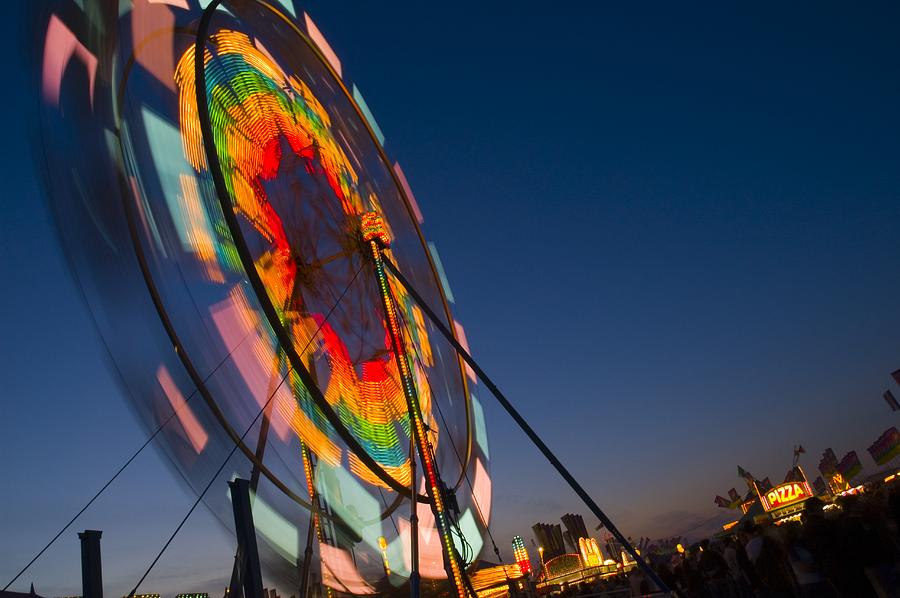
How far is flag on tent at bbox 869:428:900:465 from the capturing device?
24.4 m

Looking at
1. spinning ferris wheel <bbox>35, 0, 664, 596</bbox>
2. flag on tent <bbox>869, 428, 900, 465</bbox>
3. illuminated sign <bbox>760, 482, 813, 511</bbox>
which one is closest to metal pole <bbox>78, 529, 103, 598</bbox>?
spinning ferris wheel <bbox>35, 0, 664, 596</bbox>

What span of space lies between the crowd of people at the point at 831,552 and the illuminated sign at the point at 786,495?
24.9 meters

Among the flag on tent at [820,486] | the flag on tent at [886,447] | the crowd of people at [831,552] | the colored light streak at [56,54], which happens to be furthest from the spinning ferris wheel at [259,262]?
the flag on tent at [820,486]

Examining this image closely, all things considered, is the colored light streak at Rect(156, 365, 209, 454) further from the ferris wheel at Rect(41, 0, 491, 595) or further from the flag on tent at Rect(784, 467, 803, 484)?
the flag on tent at Rect(784, 467, 803, 484)

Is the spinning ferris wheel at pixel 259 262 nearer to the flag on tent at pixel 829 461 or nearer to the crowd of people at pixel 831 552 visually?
the crowd of people at pixel 831 552

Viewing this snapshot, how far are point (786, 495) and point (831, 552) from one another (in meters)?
27.0

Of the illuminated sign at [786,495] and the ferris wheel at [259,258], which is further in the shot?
the illuminated sign at [786,495]

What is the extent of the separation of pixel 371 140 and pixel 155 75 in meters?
4.69

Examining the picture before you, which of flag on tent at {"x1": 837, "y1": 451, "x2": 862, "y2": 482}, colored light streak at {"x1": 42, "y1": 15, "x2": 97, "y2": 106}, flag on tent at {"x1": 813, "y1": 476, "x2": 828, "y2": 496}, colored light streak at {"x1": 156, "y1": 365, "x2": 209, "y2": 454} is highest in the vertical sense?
colored light streak at {"x1": 42, "y1": 15, "x2": 97, "y2": 106}

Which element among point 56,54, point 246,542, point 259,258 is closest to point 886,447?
point 259,258

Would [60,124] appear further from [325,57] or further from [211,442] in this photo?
[325,57]

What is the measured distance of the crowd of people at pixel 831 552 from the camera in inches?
130

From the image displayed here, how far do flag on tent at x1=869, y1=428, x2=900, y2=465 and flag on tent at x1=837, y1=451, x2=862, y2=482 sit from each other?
2.58ft

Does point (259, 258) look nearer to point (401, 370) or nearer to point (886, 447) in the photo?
point (401, 370)
